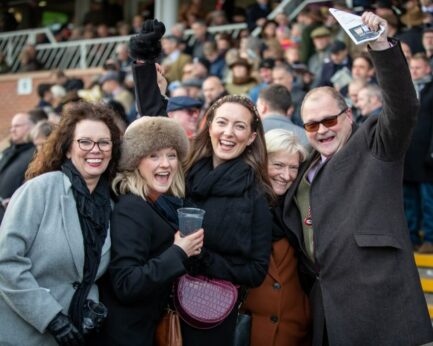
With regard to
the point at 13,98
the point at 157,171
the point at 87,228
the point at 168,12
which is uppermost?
the point at 168,12

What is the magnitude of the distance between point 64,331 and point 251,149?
1520mm

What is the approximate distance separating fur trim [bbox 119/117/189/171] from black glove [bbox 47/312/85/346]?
882mm

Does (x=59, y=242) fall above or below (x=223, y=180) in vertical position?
below

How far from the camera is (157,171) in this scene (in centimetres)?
360

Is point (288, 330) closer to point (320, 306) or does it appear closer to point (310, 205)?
point (320, 306)

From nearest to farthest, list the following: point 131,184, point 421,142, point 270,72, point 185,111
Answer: point 131,184, point 185,111, point 421,142, point 270,72

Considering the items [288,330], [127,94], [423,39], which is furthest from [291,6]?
[288,330]

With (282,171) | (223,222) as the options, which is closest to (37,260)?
(223,222)

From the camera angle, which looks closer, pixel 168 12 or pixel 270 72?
pixel 270 72

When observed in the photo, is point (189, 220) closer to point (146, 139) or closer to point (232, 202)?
point (232, 202)

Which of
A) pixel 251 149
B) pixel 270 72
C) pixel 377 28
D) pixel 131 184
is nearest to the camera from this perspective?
pixel 377 28

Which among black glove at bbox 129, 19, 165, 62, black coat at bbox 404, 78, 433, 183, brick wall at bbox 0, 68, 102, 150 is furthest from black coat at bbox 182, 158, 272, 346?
brick wall at bbox 0, 68, 102, 150

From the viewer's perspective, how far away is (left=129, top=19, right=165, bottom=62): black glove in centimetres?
390

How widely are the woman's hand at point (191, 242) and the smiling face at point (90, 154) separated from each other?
0.53m
